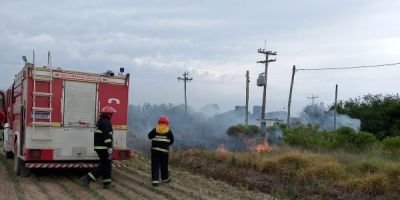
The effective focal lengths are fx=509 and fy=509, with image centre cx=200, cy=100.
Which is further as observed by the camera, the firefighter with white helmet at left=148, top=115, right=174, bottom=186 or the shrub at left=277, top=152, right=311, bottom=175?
the shrub at left=277, top=152, right=311, bottom=175

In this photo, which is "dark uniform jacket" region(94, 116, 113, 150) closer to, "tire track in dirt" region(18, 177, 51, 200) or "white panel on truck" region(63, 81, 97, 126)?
"white panel on truck" region(63, 81, 97, 126)

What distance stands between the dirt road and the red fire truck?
1.83ft

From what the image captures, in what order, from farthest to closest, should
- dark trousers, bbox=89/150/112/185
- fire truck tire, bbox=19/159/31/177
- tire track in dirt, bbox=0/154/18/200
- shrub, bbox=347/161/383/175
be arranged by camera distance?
fire truck tire, bbox=19/159/31/177 < shrub, bbox=347/161/383/175 < dark trousers, bbox=89/150/112/185 < tire track in dirt, bbox=0/154/18/200

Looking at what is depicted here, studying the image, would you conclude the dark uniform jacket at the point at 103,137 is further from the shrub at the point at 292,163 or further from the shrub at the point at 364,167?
the shrub at the point at 364,167

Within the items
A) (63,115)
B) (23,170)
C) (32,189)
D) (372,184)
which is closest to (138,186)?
(32,189)

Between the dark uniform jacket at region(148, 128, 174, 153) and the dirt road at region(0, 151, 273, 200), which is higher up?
the dark uniform jacket at region(148, 128, 174, 153)

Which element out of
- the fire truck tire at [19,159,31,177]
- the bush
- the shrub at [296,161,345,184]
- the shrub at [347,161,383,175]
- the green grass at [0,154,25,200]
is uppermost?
the bush

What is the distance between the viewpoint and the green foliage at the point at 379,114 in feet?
98.3

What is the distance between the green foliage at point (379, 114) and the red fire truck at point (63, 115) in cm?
1899

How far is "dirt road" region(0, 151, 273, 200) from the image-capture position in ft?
34.8

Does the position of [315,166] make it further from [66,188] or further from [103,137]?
[66,188]

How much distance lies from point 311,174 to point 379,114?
20176mm

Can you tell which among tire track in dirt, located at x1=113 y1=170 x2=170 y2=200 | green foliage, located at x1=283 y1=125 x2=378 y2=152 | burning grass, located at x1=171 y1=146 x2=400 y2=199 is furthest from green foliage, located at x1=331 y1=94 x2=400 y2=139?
tire track in dirt, located at x1=113 y1=170 x2=170 y2=200

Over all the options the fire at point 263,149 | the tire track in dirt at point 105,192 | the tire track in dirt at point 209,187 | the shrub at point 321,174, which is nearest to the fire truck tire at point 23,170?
the tire track in dirt at point 105,192
